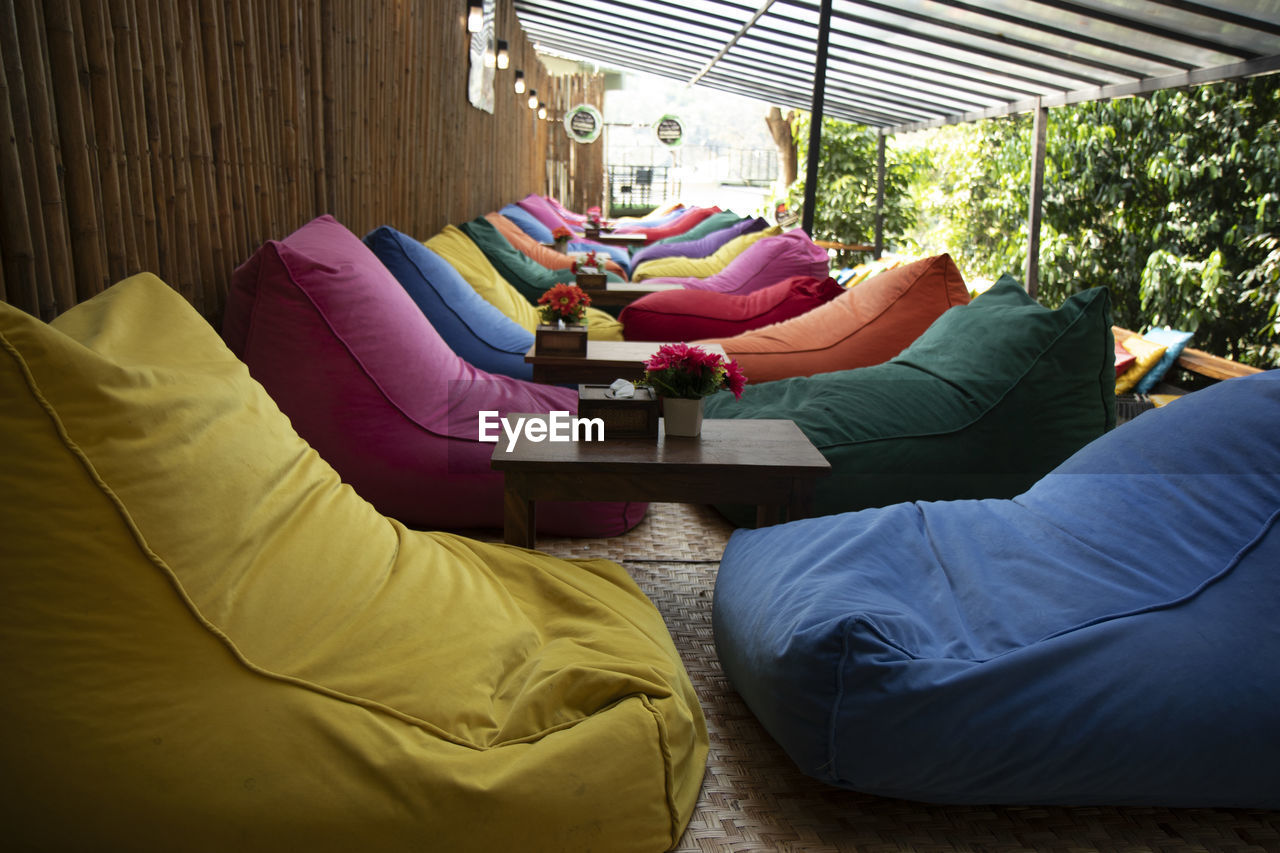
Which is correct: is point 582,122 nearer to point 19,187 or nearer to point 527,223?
point 527,223

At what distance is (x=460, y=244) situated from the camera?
4.73m

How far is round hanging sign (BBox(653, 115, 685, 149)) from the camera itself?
15.6m

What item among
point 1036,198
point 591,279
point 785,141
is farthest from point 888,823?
point 785,141

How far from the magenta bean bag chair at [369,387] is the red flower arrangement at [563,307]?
0.97m

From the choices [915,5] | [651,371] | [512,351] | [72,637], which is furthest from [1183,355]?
[72,637]

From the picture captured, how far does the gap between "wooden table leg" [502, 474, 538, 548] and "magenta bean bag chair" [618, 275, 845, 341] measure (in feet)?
8.23

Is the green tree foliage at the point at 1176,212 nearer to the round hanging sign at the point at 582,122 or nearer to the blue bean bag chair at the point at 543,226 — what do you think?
the blue bean bag chair at the point at 543,226

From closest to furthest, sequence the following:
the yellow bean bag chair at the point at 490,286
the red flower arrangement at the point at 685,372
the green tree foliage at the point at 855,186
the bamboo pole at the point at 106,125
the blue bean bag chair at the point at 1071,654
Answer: the blue bean bag chair at the point at 1071,654, the bamboo pole at the point at 106,125, the red flower arrangement at the point at 685,372, the yellow bean bag chair at the point at 490,286, the green tree foliage at the point at 855,186

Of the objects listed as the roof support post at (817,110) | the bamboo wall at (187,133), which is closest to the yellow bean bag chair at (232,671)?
the bamboo wall at (187,133)

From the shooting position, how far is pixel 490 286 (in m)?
4.37

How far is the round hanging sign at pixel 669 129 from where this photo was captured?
615 inches

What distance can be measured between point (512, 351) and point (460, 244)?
1296 mm

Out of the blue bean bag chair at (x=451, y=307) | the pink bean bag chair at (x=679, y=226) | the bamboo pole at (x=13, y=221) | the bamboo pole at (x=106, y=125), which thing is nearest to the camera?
the bamboo pole at (x=13, y=221)

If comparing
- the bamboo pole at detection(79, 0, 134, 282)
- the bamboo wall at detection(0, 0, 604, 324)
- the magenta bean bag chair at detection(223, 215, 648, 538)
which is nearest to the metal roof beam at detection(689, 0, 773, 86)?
the bamboo wall at detection(0, 0, 604, 324)
